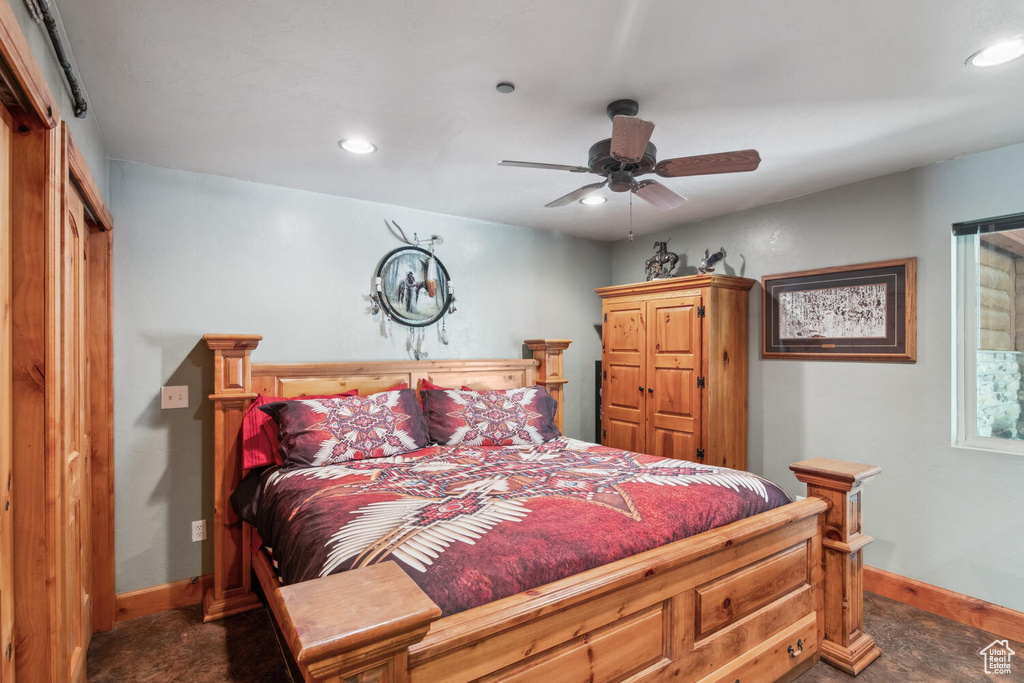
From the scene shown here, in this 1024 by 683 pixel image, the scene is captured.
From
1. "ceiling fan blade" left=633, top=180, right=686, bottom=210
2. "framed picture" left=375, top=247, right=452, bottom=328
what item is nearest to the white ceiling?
"ceiling fan blade" left=633, top=180, right=686, bottom=210

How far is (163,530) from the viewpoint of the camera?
2.83 meters

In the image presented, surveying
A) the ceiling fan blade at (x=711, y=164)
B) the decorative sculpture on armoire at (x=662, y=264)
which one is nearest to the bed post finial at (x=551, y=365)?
the decorative sculpture on armoire at (x=662, y=264)

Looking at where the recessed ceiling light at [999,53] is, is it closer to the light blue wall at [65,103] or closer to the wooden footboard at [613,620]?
the wooden footboard at [613,620]

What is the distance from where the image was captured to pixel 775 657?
1.97m

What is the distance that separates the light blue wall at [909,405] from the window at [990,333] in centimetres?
8

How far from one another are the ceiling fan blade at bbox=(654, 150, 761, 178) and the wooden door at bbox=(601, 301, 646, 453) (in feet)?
6.05

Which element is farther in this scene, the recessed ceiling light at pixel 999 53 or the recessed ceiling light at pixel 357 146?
the recessed ceiling light at pixel 357 146

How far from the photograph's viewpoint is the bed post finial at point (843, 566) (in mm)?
2162

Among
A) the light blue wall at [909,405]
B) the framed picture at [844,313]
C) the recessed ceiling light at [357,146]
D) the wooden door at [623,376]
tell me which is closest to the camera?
the recessed ceiling light at [357,146]

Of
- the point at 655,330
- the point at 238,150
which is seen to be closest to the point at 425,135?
the point at 238,150

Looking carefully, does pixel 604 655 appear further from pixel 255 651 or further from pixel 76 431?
pixel 76 431

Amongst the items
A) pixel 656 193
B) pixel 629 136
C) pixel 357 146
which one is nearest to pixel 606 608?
pixel 629 136

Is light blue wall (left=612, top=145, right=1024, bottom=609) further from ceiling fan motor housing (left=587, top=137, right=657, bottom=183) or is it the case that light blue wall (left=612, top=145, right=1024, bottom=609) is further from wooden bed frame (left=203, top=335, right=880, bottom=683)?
ceiling fan motor housing (left=587, top=137, right=657, bottom=183)

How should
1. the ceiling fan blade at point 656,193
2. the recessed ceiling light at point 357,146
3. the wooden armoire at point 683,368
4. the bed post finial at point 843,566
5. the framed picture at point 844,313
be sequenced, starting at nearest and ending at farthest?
the bed post finial at point 843,566 < the ceiling fan blade at point 656,193 < the recessed ceiling light at point 357,146 < the framed picture at point 844,313 < the wooden armoire at point 683,368
